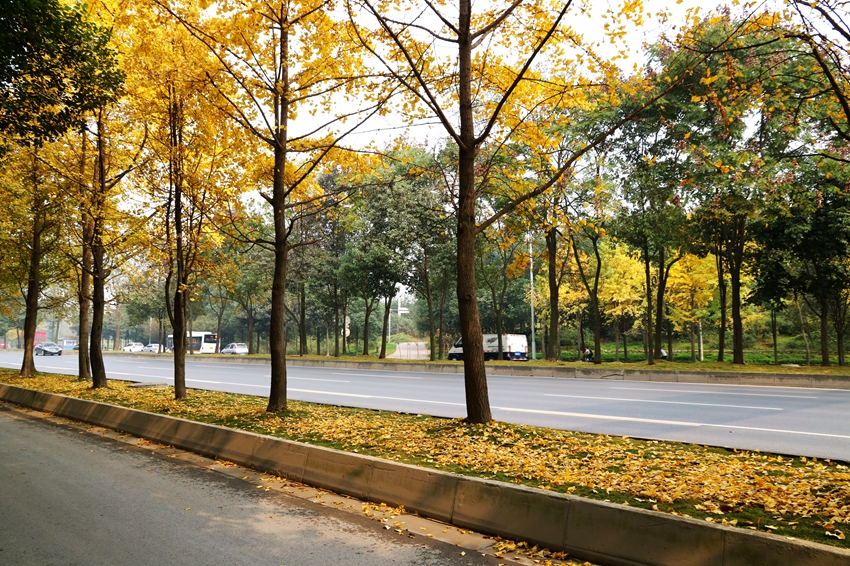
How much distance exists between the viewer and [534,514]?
5129mm

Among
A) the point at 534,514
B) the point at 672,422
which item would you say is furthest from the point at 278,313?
the point at 672,422

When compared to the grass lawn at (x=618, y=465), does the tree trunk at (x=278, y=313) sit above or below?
above

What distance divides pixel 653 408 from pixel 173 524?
36.2ft

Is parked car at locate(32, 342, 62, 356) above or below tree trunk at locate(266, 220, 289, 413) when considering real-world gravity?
below

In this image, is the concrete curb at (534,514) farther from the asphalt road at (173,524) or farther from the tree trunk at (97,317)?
the tree trunk at (97,317)

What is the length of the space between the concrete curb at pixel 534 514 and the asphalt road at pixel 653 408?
502 centimetres

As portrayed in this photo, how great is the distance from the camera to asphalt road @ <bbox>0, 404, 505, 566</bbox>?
482 centimetres

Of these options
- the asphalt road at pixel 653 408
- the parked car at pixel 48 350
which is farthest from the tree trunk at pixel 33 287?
the parked car at pixel 48 350

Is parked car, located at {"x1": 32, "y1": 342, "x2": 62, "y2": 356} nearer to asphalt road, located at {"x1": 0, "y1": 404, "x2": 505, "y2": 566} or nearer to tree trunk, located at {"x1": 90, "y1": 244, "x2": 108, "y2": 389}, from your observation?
tree trunk, located at {"x1": 90, "y1": 244, "x2": 108, "y2": 389}

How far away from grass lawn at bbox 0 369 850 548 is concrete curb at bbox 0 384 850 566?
19.9 inches

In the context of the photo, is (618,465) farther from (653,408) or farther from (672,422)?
(653,408)

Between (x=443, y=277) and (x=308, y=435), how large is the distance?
32.5 meters

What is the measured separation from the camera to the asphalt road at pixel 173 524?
482 centimetres

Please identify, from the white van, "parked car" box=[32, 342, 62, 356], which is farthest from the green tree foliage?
"parked car" box=[32, 342, 62, 356]
